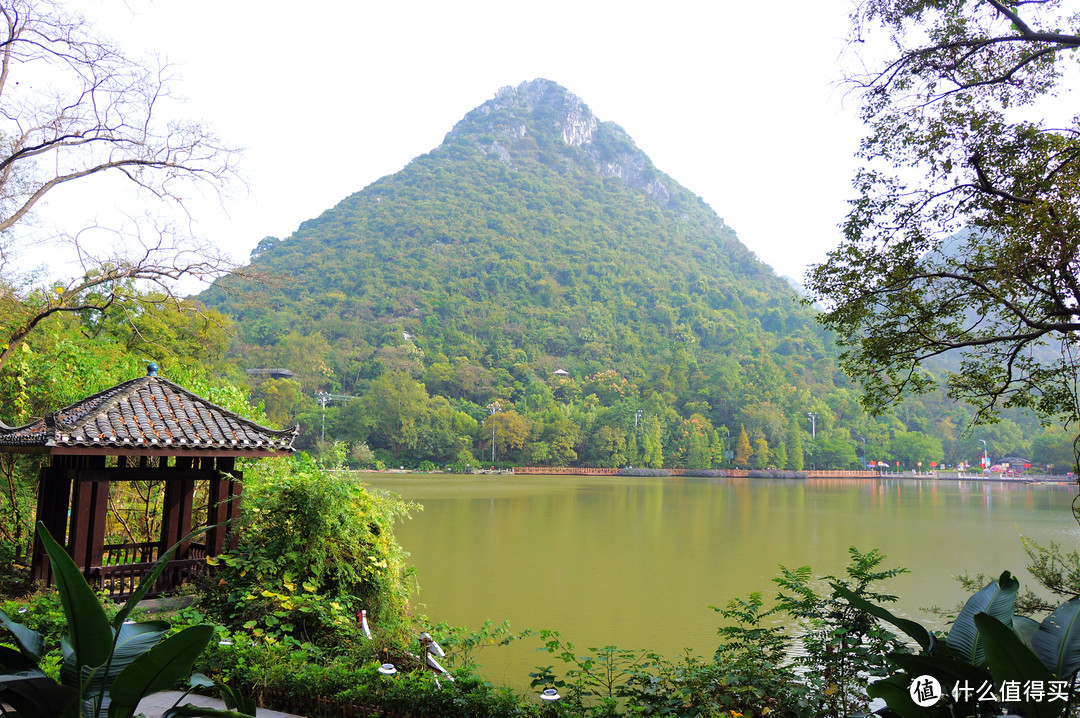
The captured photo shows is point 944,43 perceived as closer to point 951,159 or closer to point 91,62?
point 951,159

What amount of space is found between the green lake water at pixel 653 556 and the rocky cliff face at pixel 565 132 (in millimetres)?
105972

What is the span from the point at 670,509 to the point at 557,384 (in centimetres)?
4570

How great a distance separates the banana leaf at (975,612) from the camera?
211 centimetres

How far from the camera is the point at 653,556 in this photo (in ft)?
42.7

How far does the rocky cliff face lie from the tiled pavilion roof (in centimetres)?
11958

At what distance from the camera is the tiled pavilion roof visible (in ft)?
18.1

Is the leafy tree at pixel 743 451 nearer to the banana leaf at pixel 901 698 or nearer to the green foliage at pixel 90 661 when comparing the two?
the banana leaf at pixel 901 698

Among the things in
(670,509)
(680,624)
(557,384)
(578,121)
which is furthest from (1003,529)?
(578,121)

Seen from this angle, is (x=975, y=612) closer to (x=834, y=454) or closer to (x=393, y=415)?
(x=393, y=415)

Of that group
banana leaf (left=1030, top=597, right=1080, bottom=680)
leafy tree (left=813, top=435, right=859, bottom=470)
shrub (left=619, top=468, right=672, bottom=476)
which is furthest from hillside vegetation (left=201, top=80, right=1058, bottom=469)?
banana leaf (left=1030, top=597, right=1080, bottom=680)

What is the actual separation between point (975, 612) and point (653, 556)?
11.4 m

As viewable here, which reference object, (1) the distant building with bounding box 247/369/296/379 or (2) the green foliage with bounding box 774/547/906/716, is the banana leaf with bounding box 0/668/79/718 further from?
(1) the distant building with bounding box 247/369/296/379

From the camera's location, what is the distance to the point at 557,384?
69.0m

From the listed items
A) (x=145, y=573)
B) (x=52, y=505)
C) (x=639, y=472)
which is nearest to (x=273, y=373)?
(x=639, y=472)
